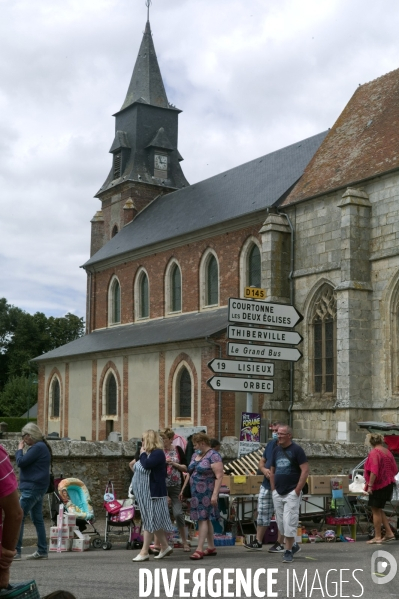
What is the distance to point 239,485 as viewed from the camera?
1200 centimetres

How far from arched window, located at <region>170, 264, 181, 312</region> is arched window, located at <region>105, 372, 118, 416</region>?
13.7 ft

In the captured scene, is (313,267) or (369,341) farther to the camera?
(313,267)

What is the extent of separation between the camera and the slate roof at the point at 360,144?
2448cm

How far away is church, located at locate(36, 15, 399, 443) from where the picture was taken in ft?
75.3

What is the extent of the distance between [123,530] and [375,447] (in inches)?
161

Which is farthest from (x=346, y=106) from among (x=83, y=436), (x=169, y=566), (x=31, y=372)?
(x=31, y=372)

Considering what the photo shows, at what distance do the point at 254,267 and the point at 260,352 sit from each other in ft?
58.2

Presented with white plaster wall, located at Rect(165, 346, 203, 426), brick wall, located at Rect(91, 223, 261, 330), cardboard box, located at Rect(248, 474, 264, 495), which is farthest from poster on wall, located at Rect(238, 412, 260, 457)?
brick wall, located at Rect(91, 223, 261, 330)

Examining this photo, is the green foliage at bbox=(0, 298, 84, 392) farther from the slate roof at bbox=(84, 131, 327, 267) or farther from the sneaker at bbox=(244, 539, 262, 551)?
the sneaker at bbox=(244, 539, 262, 551)

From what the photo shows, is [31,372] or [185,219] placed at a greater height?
[185,219]

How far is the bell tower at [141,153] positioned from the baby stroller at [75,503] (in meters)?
33.5

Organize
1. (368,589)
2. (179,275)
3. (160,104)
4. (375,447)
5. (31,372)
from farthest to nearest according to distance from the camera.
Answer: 1. (31,372)
2. (160,104)
3. (179,275)
4. (375,447)
5. (368,589)

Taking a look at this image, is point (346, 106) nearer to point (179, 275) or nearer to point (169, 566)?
point (179, 275)

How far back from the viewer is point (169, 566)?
9.20m
